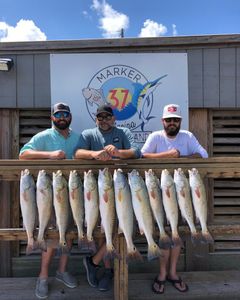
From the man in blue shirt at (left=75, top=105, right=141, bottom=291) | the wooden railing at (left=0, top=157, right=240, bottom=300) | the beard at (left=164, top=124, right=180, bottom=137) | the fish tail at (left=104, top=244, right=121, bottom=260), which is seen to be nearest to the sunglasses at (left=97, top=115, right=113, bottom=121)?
the man in blue shirt at (left=75, top=105, right=141, bottom=291)

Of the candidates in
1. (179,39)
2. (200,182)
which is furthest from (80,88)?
(200,182)

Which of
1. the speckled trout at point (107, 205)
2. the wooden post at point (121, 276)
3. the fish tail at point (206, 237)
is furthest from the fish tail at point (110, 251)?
the fish tail at point (206, 237)

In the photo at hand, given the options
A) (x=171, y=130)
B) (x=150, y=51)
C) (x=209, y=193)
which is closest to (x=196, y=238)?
(x=171, y=130)

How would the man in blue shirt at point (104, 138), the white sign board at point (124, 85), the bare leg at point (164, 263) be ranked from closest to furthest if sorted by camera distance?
the man in blue shirt at point (104, 138) < the bare leg at point (164, 263) < the white sign board at point (124, 85)

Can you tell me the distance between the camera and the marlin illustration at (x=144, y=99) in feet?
13.2

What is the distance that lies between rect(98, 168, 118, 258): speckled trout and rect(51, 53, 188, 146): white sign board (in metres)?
1.39

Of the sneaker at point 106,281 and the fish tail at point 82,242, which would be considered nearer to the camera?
the fish tail at point 82,242

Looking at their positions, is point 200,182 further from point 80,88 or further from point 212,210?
point 80,88

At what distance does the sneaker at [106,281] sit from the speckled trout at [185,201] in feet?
3.98

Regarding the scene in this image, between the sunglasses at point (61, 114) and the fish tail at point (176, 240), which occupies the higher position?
the sunglasses at point (61, 114)

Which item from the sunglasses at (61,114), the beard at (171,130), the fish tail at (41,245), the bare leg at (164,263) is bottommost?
the bare leg at (164,263)

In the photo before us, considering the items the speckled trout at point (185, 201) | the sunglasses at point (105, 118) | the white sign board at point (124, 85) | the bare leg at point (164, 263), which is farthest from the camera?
the white sign board at point (124, 85)

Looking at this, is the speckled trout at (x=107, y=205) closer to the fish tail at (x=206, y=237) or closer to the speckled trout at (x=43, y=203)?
the speckled trout at (x=43, y=203)

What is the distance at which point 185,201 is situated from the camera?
275 centimetres
